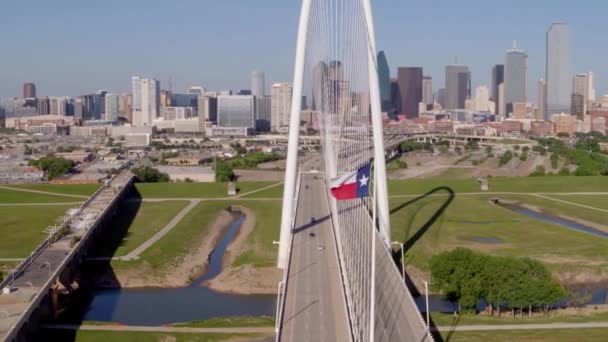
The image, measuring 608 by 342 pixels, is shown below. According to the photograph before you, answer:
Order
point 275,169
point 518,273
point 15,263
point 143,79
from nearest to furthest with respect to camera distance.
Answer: point 518,273, point 15,263, point 275,169, point 143,79

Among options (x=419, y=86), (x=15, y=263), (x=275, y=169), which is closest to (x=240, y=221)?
(x=15, y=263)

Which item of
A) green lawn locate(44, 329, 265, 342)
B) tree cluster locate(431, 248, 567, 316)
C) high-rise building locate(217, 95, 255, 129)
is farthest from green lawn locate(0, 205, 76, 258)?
high-rise building locate(217, 95, 255, 129)

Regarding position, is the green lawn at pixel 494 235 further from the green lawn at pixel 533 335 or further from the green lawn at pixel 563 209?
the green lawn at pixel 533 335

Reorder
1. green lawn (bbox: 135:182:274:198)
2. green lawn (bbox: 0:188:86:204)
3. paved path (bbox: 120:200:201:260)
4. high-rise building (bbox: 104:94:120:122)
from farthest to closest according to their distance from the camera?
high-rise building (bbox: 104:94:120:122) → green lawn (bbox: 135:182:274:198) → green lawn (bbox: 0:188:86:204) → paved path (bbox: 120:200:201:260)

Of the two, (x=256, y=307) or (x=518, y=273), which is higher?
(x=518, y=273)

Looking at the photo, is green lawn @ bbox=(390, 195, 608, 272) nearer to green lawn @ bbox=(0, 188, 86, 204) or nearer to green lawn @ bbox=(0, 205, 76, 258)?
green lawn @ bbox=(0, 205, 76, 258)

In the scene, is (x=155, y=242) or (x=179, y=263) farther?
(x=155, y=242)

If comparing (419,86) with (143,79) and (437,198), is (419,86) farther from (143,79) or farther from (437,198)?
(437,198)
